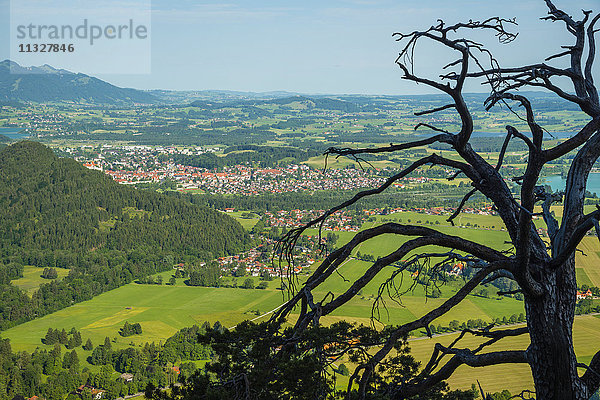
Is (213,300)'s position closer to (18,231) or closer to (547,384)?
(18,231)

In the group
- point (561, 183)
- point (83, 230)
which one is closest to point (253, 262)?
point (83, 230)

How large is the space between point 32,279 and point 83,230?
13924mm

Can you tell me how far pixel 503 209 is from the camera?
3.20m

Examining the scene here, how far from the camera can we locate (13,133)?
127750mm

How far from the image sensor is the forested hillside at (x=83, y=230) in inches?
1578

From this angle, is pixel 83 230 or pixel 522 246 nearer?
pixel 522 246

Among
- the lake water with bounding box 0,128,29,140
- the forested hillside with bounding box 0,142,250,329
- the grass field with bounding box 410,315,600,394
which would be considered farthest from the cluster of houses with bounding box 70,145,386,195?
the grass field with bounding box 410,315,600,394

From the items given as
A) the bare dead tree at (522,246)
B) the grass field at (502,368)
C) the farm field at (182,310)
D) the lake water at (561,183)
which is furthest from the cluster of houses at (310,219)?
the bare dead tree at (522,246)

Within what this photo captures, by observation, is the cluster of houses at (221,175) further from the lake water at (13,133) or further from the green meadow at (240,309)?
the green meadow at (240,309)

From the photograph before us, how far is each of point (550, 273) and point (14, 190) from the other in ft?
228

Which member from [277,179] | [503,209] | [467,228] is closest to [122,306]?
[467,228]

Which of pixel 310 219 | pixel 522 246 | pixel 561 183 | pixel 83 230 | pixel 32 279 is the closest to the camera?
pixel 522 246

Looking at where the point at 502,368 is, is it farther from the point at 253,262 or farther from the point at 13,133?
the point at 13,133

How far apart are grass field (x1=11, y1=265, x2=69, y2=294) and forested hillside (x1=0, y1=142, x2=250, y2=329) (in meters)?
0.70
